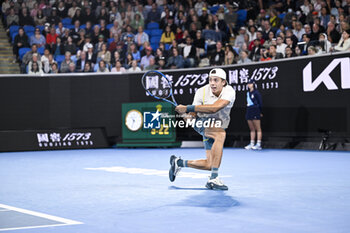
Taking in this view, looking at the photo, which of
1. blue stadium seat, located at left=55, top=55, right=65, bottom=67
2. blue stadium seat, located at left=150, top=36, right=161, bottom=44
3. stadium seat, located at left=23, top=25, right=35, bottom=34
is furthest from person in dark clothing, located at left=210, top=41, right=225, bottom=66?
stadium seat, located at left=23, top=25, right=35, bottom=34

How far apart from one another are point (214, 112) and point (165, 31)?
48.3ft

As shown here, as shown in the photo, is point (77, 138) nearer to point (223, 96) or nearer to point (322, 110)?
point (322, 110)

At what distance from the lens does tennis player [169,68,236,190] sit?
7.83m

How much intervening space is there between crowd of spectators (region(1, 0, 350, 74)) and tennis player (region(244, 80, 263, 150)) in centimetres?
157

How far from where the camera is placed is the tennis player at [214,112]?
7832mm

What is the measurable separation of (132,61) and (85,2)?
18.2ft

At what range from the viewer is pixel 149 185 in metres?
8.77

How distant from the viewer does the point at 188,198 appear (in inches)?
286

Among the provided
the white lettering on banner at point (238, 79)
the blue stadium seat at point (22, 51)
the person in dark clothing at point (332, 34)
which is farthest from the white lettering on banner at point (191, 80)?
the blue stadium seat at point (22, 51)

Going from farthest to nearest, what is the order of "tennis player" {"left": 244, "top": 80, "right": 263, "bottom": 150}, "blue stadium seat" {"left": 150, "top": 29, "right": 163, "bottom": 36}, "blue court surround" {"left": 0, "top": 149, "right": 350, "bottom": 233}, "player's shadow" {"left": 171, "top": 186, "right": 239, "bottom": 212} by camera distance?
"blue stadium seat" {"left": 150, "top": 29, "right": 163, "bottom": 36} → "tennis player" {"left": 244, "top": 80, "right": 263, "bottom": 150} → "player's shadow" {"left": 171, "top": 186, "right": 239, "bottom": 212} → "blue court surround" {"left": 0, "top": 149, "right": 350, "bottom": 233}

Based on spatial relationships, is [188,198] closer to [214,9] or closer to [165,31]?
[165,31]

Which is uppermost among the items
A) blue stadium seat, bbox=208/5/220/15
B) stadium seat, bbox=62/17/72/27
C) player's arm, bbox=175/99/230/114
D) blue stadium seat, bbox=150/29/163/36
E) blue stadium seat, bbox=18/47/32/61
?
blue stadium seat, bbox=208/5/220/15

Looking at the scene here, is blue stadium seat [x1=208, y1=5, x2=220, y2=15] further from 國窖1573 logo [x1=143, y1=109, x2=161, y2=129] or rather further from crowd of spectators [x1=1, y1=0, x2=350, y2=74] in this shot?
國窖1573 logo [x1=143, y1=109, x2=161, y2=129]

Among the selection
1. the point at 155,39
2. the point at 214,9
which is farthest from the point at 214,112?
the point at 214,9
